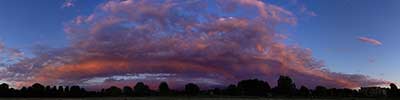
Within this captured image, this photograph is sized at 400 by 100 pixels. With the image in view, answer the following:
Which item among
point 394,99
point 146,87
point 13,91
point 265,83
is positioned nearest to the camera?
point 394,99

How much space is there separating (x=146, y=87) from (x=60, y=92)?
2996 cm

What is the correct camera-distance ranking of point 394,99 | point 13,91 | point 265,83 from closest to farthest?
point 394,99 < point 13,91 < point 265,83

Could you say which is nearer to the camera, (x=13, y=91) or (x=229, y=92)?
(x=13, y=91)

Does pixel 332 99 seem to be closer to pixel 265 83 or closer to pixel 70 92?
pixel 265 83

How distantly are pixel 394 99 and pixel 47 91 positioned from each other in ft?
329

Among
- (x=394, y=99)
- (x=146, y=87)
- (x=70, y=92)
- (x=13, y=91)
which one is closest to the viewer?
(x=394, y=99)

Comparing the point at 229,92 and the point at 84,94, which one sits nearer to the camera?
the point at 84,94

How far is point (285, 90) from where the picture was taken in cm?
15862

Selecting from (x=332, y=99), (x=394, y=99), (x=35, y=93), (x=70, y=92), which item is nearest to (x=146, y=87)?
(x=70, y=92)

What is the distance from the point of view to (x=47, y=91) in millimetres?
135750

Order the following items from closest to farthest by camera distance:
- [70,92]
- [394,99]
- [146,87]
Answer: [394,99] < [70,92] < [146,87]

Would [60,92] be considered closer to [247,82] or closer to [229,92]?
[229,92]

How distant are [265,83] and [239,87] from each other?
38.8 feet

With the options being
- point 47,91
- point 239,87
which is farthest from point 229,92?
point 47,91
